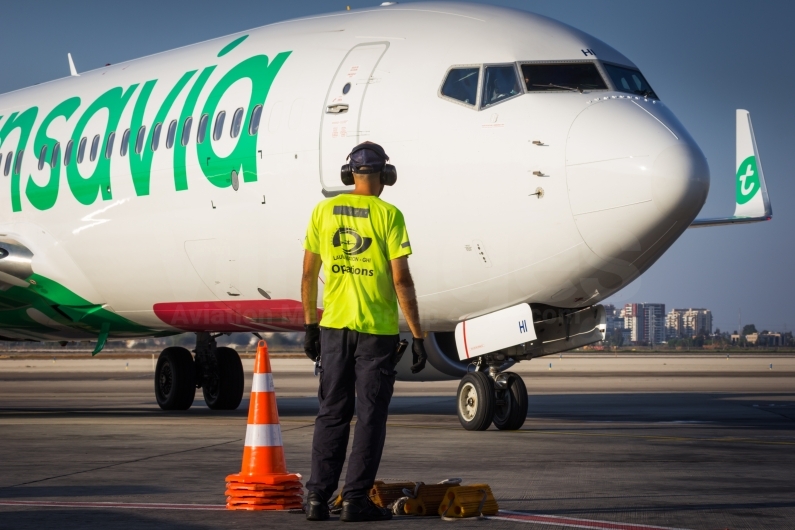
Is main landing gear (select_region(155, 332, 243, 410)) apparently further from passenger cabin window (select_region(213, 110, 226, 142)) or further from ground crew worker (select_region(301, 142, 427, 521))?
ground crew worker (select_region(301, 142, 427, 521))

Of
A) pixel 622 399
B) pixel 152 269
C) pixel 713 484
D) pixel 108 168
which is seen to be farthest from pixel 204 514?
pixel 622 399

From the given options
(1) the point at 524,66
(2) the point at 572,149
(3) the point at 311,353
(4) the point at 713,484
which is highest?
(1) the point at 524,66

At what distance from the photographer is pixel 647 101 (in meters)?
11.7

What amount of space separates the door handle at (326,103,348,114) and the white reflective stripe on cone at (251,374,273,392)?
5.70m

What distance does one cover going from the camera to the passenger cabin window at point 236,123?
44.8ft

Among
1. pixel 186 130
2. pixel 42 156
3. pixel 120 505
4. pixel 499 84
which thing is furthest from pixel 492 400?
pixel 42 156

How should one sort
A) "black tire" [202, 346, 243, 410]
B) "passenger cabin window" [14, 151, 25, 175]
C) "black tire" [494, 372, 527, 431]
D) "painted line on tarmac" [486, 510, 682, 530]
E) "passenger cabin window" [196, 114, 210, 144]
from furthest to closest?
"black tire" [202, 346, 243, 410] < "passenger cabin window" [14, 151, 25, 175] < "passenger cabin window" [196, 114, 210, 144] < "black tire" [494, 372, 527, 431] < "painted line on tarmac" [486, 510, 682, 530]

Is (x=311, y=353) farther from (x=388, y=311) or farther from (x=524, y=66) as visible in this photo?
(x=524, y=66)

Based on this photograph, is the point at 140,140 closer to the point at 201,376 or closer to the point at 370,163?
the point at 201,376

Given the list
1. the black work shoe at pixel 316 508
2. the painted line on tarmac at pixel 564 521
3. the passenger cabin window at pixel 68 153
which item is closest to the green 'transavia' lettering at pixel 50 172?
the passenger cabin window at pixel 68 153

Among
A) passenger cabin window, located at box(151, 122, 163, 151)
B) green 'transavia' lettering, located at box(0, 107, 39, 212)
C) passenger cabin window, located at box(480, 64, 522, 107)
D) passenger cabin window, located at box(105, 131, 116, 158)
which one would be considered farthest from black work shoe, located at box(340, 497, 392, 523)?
green 'transavia' lettering, located at box(0, 107, 39, 212)

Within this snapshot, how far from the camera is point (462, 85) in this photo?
39.4 feet

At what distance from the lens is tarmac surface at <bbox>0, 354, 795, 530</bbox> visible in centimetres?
649

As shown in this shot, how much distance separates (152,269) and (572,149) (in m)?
6.22
